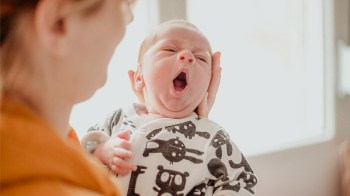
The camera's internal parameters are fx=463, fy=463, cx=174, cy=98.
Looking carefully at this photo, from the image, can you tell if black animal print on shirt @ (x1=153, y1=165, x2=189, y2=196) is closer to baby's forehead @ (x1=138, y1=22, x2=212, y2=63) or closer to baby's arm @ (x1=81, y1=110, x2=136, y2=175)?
baby's arm @ (x1=81, y1=110, x2=136, y2=175)

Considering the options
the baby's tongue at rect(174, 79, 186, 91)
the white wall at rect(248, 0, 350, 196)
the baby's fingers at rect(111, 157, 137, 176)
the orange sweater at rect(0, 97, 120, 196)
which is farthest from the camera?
the white wall at rect(248, 0, 350, 196)

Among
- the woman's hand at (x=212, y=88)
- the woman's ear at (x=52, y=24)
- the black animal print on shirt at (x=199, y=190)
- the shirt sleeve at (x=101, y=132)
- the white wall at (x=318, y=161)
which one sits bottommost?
the white wall at (x=318, y=161)

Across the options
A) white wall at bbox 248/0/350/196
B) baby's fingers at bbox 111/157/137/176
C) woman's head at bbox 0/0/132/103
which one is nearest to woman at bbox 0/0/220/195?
woman's head at bbox 0/0/132/103

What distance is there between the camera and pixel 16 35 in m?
0.54

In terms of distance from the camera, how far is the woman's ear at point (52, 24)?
53 cm

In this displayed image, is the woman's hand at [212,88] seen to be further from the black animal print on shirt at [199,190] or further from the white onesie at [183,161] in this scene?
the black animal print on shirt at [199,190]

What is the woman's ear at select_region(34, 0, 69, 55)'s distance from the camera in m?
0.53

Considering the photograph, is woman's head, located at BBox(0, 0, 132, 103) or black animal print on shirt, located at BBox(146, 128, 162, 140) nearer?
woman's head, located at BBox(0, 0, 132, 103)

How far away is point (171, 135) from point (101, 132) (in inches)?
6.2

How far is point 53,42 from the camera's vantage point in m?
0.54

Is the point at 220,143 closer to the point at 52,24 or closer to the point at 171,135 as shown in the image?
the point at 171,135

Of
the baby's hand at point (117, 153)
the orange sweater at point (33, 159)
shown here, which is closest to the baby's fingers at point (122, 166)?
the baby's hand at point (117, 153)

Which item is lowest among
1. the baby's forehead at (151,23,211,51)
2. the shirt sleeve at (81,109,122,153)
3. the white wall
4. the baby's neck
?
the white wall

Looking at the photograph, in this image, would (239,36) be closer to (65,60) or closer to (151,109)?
(151,109)
